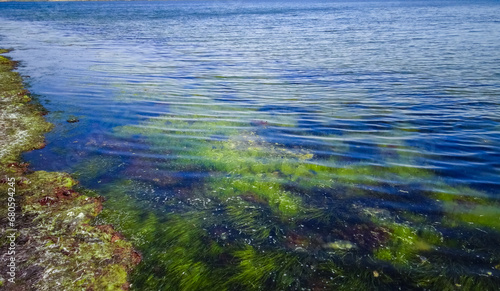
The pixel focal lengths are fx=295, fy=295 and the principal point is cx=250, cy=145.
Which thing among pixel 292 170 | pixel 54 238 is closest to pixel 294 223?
pixel 292 170

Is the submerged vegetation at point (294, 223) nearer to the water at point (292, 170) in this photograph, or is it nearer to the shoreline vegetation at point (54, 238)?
Answer: the water at point (292, 170)

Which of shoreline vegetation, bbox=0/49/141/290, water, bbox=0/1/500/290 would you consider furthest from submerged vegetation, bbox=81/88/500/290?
shoreline vegetation, bbox=0/49/141/290

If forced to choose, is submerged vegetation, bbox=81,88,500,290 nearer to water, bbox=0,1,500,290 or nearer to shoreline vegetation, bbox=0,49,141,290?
water, bbox=0,1,500,290

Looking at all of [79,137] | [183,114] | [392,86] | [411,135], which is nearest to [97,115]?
[79,137]

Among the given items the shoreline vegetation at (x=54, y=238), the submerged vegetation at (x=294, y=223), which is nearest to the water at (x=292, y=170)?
the submerged vegetation at (x=294, y=223)

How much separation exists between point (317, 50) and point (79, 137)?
1921cm

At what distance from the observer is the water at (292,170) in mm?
4367

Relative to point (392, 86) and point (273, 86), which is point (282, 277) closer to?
point (273, 86)

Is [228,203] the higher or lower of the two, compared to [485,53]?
lower

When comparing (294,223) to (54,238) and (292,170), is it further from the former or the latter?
(54,238)

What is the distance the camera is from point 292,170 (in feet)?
22.5

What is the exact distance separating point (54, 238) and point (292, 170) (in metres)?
4.71

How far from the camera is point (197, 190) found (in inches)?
241

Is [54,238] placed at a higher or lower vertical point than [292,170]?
lower
